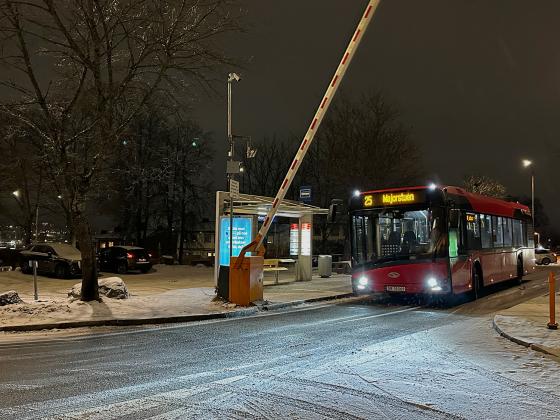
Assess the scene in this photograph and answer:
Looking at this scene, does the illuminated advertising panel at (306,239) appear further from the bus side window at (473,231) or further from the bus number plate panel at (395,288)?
the bus number plate panel at (395,288)

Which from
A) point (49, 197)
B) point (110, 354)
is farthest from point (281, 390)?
point (49, 197)

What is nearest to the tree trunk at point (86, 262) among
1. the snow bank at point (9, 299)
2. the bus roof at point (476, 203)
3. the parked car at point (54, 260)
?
the snow bank at point (9, 299)

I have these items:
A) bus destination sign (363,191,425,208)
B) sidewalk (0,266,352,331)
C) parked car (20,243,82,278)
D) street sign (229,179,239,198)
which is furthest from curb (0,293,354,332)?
parked car (20,243,82,278)

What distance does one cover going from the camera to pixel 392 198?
1534 centimetres

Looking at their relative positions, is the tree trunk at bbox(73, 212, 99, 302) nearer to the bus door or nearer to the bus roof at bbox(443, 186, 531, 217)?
the bus door

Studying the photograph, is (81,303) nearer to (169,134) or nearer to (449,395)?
(449,395)

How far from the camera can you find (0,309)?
41.2 feet

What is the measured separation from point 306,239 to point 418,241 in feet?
28.3

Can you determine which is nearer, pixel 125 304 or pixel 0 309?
pixel 0 309

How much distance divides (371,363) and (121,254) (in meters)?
22.6

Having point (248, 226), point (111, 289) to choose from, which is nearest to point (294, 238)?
point (248, 226)

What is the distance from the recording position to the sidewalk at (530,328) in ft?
30.0

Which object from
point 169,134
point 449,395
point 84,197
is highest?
point 169,134

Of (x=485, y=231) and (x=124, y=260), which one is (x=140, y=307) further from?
(x=124, y=260)
